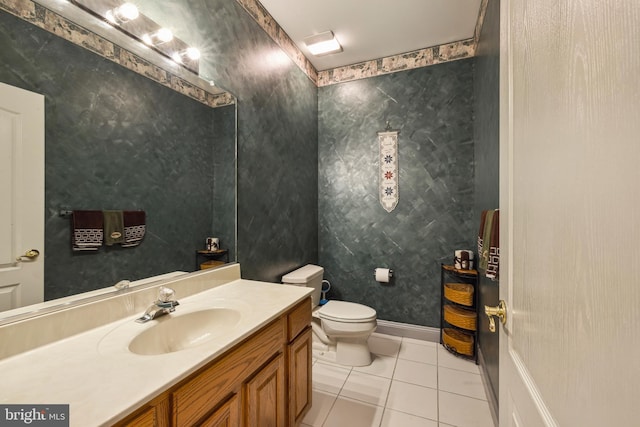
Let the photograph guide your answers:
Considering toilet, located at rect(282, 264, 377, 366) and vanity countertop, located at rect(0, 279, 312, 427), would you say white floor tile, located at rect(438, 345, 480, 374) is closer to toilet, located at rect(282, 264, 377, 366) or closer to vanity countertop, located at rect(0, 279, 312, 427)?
toilet, located at rect(282, 264, 377, 366)

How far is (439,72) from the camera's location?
257 centimetres

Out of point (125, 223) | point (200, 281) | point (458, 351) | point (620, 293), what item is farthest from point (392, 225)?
point (620, 293)

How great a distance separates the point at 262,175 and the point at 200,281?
927 millimetres

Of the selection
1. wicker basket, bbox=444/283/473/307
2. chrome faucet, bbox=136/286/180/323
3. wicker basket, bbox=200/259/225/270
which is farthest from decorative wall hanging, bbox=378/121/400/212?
chrome faucet, bbox=136/286/180/323

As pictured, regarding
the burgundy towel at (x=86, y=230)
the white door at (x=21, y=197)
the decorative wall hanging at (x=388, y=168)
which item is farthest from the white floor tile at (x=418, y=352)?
the white door at (x=21, y=197)

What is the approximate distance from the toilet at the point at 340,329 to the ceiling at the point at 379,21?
2.12 meters

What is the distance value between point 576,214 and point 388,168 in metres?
2.36

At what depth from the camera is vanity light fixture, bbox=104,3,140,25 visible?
113 centimetres

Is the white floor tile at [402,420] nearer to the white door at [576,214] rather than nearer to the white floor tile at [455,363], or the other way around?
the white floor tile at [455,363]

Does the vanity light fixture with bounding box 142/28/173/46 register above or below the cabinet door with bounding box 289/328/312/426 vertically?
above

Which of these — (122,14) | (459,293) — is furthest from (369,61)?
(459,293)

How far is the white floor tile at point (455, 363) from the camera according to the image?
2.15 metres

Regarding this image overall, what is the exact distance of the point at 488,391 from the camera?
5.96 feet

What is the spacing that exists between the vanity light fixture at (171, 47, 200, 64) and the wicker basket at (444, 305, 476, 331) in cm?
265
